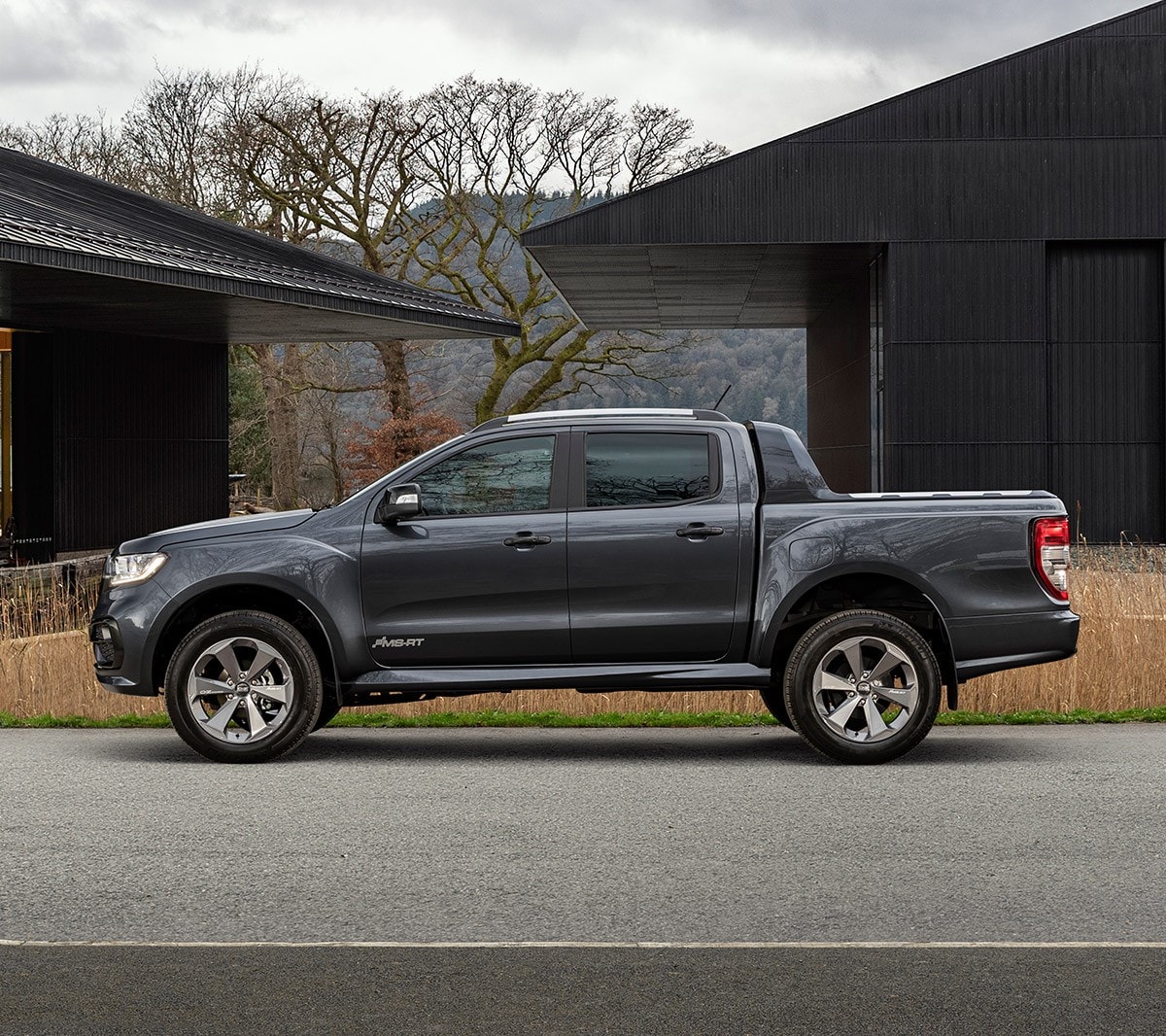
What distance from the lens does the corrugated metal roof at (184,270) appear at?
58.4 feet

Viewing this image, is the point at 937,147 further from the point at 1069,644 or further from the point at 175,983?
the point at 175,983

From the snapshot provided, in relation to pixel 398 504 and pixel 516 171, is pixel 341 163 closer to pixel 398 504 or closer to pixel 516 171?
pixel 516 171

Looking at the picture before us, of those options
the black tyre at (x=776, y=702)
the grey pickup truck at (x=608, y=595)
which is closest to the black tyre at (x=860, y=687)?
the grey pickup truck at (x=608, y=595)

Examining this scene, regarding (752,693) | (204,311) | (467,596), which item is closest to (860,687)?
(467,596)

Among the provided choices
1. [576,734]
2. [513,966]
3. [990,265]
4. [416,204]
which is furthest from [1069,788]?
[416,204]

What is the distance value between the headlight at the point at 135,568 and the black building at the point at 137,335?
901cm

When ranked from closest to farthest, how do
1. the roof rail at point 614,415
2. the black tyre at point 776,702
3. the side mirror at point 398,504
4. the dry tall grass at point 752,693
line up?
the side mirror at point 398,504 → the roof rail at point 614,415 → the black tyre at point 776,702 → the dry tall grass at point 752,693

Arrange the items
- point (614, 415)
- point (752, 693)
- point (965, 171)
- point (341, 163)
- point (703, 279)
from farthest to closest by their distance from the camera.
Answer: point (341, 163), point (703, 279), point (965, 171), point (752, 693), point (614, 415)

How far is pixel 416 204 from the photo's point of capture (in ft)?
159

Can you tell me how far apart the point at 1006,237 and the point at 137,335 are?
13777 millimetres

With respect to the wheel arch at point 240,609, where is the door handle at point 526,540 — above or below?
above

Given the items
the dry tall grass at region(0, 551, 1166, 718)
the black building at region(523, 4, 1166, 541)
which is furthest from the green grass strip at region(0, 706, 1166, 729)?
the black building at region(523, 4, 1166, 541)

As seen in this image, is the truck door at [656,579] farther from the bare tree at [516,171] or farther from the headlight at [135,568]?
the bare tree at [516,171]

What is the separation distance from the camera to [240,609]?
31.6 ft
